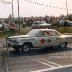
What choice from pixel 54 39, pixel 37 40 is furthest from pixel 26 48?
pixel 54 39

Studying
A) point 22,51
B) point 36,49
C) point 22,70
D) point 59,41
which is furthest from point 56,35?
point 22,70

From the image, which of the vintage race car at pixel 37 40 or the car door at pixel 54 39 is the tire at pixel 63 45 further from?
the car door at pixel 54 39

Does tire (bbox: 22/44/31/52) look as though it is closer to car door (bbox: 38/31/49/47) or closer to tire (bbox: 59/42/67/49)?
car door (bbox: 38/31/49/47)

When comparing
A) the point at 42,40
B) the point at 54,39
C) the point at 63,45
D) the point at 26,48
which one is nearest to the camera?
the point at 26,48

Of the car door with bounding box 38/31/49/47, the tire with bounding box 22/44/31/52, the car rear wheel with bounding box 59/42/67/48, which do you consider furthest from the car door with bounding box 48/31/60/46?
the tire with bounding box 22/44/31/52

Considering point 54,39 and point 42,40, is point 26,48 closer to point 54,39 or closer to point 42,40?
point 42,40

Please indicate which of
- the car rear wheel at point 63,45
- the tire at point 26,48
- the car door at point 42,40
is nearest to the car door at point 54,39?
the car door at point 42,40

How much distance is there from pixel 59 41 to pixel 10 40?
305 cm

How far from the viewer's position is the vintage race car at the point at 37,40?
1528 cm

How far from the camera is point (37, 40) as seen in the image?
1574 cm

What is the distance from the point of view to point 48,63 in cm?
1168

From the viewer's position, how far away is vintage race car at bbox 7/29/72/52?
15.3 metres

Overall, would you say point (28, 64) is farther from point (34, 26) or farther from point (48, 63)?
point (34, 26)

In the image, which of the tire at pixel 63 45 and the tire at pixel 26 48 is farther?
the tire at pixel 63 45
